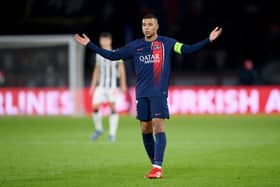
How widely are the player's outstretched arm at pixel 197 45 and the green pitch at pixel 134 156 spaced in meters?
1.69

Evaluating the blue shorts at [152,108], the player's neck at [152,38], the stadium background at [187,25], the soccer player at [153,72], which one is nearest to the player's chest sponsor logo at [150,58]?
the soccer player at [153,72]

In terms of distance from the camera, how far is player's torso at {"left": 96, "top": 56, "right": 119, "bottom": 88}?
706 inches

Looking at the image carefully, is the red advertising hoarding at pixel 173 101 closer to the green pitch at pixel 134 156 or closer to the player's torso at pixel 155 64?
the green pitch at pixel 134 156

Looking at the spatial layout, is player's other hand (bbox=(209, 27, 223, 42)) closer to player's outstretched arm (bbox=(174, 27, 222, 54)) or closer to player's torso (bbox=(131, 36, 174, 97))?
player's outstretched arm (bbox=(174, 27, 222, 54))

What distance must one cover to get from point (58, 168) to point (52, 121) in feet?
44.4

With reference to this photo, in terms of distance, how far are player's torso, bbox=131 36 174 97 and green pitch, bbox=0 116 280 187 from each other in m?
1.23

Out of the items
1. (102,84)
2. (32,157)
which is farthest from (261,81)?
(32,157)

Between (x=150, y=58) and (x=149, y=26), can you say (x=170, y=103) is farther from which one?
(x=149, y=26)

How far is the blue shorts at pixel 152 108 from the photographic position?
1044 cm

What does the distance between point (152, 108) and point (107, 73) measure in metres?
7.59

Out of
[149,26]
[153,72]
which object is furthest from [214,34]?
[153,72]

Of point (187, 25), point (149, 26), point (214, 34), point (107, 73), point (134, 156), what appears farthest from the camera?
point (187, 25)

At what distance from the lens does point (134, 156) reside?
13555 millimetres

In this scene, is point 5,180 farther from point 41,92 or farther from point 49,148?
point 41,92
